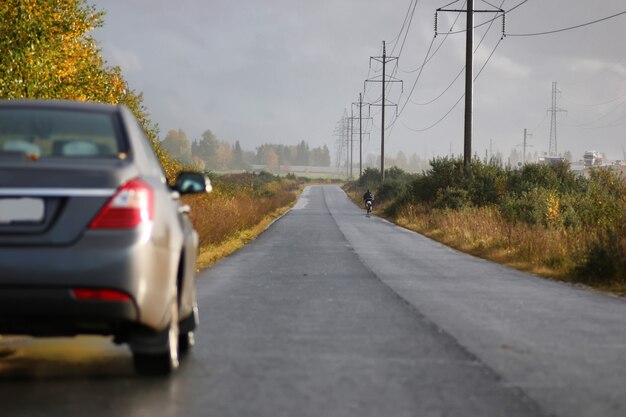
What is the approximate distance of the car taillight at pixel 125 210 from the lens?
5.18 metres

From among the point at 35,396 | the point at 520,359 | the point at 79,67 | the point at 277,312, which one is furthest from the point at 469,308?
the point at 79,67

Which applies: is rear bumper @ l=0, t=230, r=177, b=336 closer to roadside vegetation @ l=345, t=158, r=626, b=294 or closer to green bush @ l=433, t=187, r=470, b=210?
roadside vegetation @ l=345, t=158, r=626, b=294

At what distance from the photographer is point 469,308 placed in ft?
35.3

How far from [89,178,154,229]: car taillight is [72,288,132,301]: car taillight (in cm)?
38

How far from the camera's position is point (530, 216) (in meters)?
28.3

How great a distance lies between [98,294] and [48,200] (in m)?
0.66

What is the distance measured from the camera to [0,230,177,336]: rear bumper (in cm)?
503

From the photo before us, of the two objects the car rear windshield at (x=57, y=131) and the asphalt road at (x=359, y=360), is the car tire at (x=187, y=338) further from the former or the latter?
the car rear windshield at (x=57, y=131)

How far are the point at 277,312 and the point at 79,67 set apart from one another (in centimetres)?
1514

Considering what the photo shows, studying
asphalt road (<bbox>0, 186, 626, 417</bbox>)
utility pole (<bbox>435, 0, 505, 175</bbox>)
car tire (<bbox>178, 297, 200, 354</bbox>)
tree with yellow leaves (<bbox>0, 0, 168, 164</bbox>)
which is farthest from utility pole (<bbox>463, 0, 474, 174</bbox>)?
car tire (<bbox>178, 297, 200, 354</bbox>)

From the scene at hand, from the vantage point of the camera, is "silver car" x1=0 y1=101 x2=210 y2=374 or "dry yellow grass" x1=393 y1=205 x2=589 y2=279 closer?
"silver car" x1=0 y1=101 x2=210 y2=374

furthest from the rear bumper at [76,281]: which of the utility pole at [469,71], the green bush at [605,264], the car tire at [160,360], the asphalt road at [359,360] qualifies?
the utility pole at [469,71]

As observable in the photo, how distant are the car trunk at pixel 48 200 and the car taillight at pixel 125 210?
4 centimetres

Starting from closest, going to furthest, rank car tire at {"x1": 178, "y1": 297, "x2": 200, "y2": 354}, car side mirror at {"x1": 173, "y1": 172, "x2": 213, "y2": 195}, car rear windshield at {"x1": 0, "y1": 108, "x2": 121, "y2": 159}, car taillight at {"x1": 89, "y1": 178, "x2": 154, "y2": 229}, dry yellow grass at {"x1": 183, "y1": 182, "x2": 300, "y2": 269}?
1. car taillight at {"x1": 89, "y1": 178, "x2": 154, "y2": 229}
2. car rear windshield at {"x1": 0, "y1": 108, "x2": 121, "y2": 159}
3. car side mirror at {"x1": 173, "y1": 172, "x2": 213, "y2": 195}
4. car tire at {"x1": 178, "y1": 297, "x2": 200, "y2": 354}
5. dry yellow grass at {"x1": 183, "y1": 182, "x2": 300, "y2": 269}
